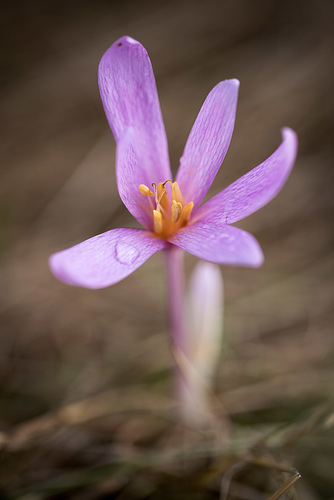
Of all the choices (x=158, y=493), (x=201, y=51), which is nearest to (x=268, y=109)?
(x=201, y=51)

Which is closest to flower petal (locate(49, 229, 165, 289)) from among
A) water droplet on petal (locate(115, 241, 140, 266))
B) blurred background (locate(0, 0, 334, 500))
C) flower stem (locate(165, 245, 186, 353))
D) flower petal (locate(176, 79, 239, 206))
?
water droplet on petal (locate(115, 241, 140, 266))

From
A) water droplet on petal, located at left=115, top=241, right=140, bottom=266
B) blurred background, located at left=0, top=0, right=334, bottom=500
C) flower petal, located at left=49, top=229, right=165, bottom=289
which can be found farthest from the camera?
blurred background, located at left=0, top=0, right=334, bottom=500

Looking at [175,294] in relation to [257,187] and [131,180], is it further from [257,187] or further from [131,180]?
[257,187]

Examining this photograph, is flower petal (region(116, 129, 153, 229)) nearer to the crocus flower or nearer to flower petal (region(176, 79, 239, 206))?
the crocus flower

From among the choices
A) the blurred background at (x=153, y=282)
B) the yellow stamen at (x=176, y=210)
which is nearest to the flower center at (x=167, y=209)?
the yellow stamen at (x=176, y=210)

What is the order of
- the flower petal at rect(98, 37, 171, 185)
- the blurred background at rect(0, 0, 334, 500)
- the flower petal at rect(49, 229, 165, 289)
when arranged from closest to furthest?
the flower petal at rect(49, 229, 165, 289) < the flower petal at rect(98, 37, 171, 185) < the blurred background at rect(0, 0, 334, 500)

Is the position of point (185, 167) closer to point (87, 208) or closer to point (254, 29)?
point (87, 208)

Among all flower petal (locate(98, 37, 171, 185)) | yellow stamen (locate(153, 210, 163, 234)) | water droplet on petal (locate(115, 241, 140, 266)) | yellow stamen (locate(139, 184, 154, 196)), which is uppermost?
flower petal (locate(98, 37, 171, 185))
